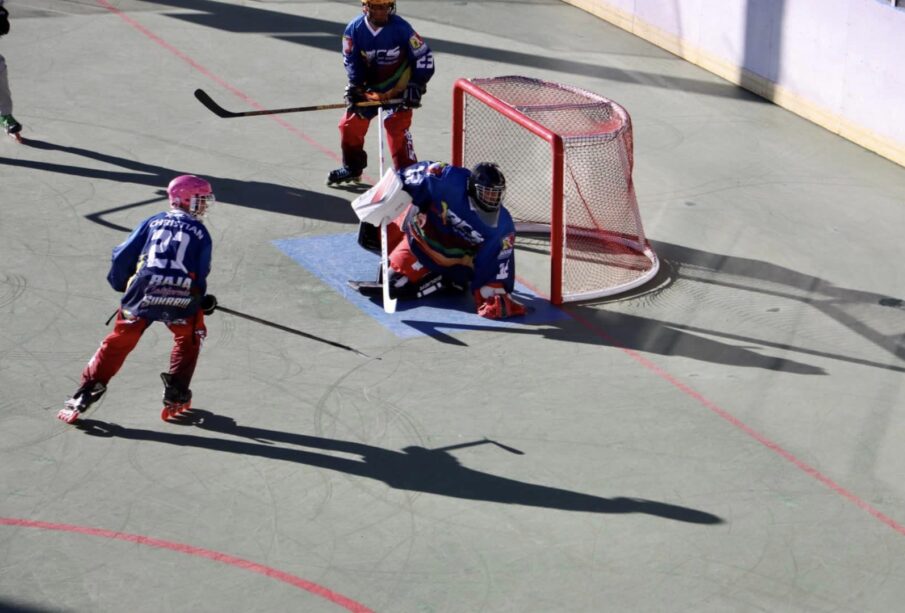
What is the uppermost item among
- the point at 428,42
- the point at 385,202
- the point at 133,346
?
the point at 385,202

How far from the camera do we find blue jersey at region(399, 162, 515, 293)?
30.4ft

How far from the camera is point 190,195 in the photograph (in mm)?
7602

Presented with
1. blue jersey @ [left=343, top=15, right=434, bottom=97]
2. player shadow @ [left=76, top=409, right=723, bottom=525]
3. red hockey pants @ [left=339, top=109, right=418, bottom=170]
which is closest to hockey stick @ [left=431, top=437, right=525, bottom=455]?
player shadow @ [left=76, top=409, right=723, bottom=525]

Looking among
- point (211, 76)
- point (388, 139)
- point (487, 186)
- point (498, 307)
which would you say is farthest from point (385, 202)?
point (211, 76)

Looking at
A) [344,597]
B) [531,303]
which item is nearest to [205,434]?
[344,597]

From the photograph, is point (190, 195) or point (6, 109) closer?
point (190, 195)

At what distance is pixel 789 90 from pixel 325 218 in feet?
17.6

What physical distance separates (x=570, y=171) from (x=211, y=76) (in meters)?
5.46

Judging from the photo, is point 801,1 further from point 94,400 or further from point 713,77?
point 94,400

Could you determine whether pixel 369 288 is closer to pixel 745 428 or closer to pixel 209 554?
pixel 745 428

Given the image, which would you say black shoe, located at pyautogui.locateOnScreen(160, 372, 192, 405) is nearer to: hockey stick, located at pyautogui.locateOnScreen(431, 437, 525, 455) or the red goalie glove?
hockey stick, located at pyautogui.locateOnScreen(431, 437, 525, 455)

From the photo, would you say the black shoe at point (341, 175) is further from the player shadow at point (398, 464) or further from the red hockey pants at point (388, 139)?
the player shadow at point (398, 464)

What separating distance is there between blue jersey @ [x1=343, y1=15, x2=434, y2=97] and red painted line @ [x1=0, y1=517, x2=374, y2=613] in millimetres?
5054

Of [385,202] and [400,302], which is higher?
[385,202]
